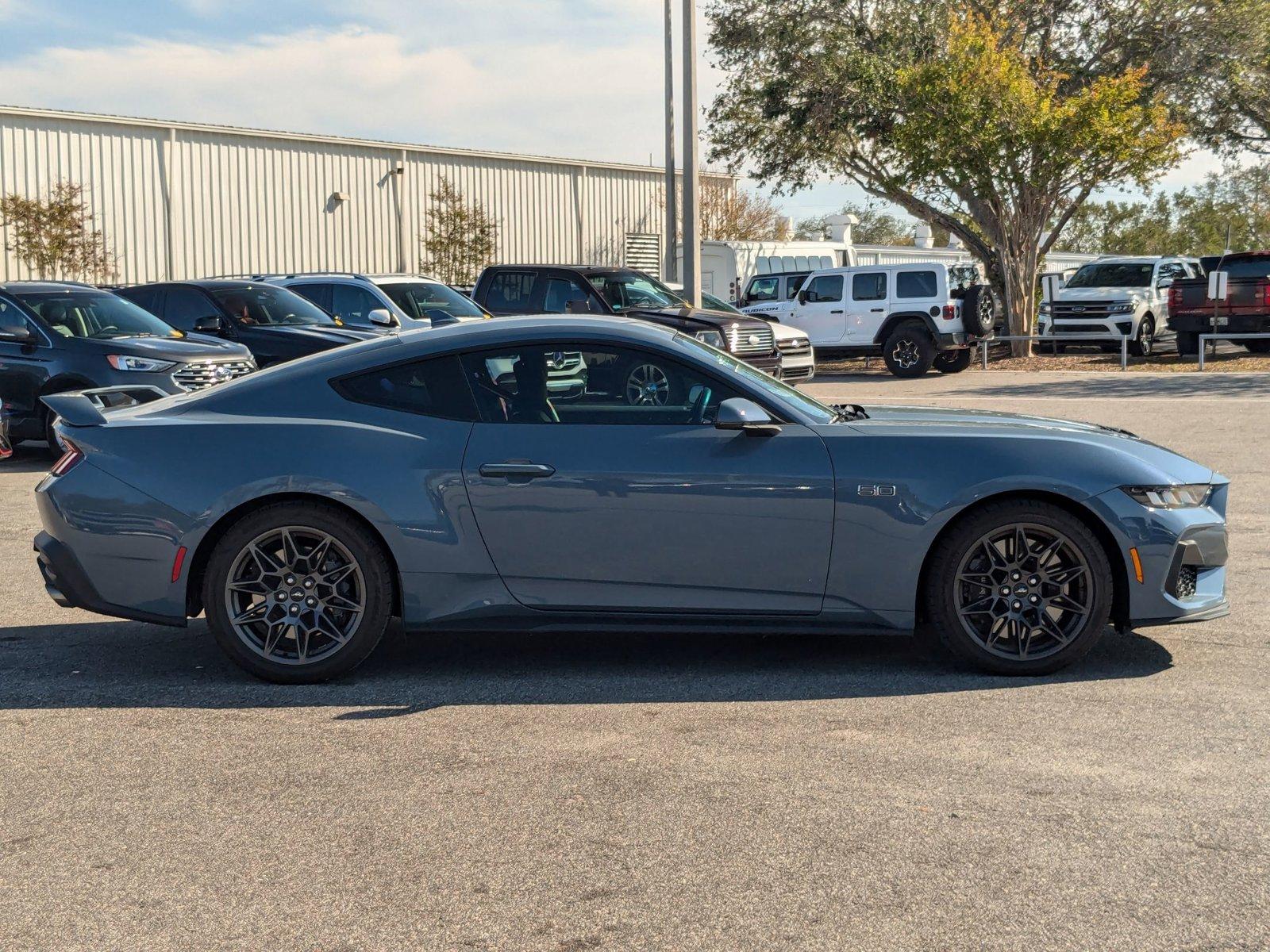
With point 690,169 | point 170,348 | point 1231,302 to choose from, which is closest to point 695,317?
point 690,169

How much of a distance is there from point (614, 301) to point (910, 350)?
7.99m

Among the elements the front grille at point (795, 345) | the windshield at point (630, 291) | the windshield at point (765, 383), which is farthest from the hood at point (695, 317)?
the windshield at point (765, 383)

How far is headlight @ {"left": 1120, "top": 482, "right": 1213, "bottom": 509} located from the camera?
567 centimetres

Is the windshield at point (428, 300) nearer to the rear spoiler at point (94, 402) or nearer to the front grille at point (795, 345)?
the front grille at point (795, 345)

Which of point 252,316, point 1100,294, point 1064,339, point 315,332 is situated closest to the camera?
point 315,332

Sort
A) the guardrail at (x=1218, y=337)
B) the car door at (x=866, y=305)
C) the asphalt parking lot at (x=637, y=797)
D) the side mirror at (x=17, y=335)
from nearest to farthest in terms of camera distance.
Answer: the asphalt parking lot at (x=637, y=797), the side mirror at (x=17, y=335), the guardrail at (x=1218, y=337), the car door at (x=866, y=305)

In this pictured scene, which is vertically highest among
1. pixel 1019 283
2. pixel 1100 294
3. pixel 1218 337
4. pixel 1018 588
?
pixel 1019 283

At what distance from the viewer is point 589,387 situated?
5.81 m

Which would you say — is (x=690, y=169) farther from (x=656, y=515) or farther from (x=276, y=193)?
(x=656, y=515)

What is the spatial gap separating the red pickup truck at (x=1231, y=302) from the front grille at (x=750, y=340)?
10.3 m

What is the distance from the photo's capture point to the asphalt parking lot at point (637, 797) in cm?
361

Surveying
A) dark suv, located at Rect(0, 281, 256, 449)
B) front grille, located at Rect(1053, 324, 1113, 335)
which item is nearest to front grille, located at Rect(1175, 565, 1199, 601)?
dark suv, located at Rect(0, 281, 256, 449)

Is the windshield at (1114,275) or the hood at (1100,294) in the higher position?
the windshield at (1114,275)

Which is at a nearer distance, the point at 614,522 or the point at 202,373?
the point at 614,522
